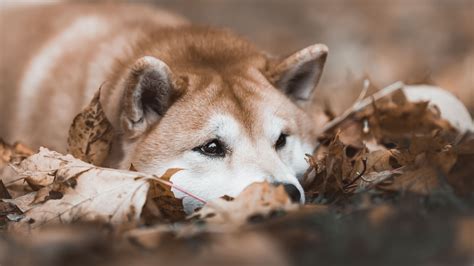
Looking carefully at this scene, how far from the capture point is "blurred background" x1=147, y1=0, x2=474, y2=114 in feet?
26.6

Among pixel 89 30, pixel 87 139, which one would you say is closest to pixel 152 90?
pixel 87 139

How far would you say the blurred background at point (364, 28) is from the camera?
8109 mm

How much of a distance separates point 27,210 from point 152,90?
3.08 feet

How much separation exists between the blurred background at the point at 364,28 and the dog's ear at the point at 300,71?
3.82 metres

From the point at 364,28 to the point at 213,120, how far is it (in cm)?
661

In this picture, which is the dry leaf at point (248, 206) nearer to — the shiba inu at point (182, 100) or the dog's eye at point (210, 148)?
the shiba inu at point (182, 100)

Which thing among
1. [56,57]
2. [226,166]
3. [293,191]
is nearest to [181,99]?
[226,166]

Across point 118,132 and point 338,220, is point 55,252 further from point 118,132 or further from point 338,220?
point 118,132

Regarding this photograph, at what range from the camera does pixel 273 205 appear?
2334 mm

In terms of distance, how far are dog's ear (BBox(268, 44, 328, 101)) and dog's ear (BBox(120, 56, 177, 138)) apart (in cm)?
71

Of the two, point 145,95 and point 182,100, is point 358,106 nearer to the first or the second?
point 182,100

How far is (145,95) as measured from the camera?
3.24 meters

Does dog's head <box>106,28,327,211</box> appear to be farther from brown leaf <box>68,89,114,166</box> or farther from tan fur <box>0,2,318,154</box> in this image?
brown leaf <box>68,89,114,166</box>

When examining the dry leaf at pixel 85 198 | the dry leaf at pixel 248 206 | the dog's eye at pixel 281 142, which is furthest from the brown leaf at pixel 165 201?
the dog's eye at pixel 281 142
